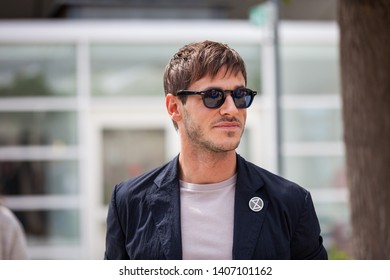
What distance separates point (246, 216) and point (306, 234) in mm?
206

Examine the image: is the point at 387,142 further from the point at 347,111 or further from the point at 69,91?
the point at 69,91

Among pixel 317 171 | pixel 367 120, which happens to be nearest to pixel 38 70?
pixel 317 171

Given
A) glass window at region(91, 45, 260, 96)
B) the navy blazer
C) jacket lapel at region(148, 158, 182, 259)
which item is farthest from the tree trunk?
glass window at region(91, 45, 260, 96)

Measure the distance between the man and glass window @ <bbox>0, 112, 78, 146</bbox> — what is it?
8.64 m

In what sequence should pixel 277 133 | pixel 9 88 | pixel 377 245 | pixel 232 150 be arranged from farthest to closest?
pixel 9 88
pixel 277 133
pixel 377 245
pixel 232 150

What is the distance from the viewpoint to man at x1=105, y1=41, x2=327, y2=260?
2.67 meters

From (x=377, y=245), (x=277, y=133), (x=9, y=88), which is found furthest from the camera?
(x=9, y=88)

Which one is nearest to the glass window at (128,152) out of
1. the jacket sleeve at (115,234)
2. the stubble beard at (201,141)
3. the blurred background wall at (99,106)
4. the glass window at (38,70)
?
the blurred background wall at (99,106)

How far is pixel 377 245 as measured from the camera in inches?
182

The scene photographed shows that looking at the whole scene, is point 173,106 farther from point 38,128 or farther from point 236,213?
point 38,128
